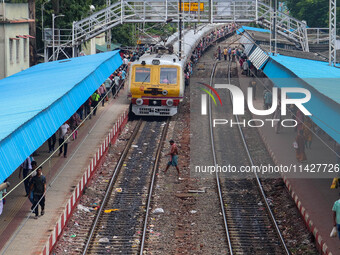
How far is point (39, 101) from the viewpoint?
1688 centimetres

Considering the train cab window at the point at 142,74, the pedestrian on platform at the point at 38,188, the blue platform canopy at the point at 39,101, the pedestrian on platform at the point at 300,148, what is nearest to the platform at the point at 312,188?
the pedestrian on platform at the point at 300,148

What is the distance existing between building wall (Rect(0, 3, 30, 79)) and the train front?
614cm

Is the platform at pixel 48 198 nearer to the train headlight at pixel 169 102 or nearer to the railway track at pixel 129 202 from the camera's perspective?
the railway track at pixel 129 202

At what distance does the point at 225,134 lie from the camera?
26.8m

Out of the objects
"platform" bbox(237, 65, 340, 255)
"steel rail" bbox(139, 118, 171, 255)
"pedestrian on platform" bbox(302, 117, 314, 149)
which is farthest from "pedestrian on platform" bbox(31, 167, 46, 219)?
"pedestrian on platform" bbox(302, 117, 314, 149)

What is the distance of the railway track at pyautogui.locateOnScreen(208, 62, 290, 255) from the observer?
567 inches

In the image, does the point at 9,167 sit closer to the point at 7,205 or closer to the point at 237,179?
the point at 7,205

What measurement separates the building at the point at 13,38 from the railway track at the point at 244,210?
11.3 meters

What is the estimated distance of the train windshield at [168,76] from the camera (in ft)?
92.0

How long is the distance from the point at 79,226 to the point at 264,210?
492 centimetres

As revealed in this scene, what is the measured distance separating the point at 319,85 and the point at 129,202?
6390 millimetres

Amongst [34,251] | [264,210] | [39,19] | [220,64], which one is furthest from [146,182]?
[220,64]

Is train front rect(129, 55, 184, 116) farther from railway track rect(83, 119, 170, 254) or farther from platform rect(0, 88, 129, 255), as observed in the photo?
platform rect(0, 88, 129, 255)

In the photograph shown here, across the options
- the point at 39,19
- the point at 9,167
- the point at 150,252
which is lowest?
the point at 150,252
